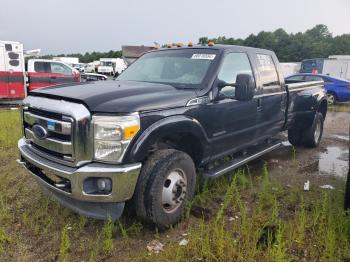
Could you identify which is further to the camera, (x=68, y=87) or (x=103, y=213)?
(x=68, y=87)

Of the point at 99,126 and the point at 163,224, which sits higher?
the point at 99,126

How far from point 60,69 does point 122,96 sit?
1170cm

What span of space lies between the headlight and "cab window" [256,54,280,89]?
8.66ft

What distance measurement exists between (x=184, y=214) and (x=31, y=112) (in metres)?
1.93

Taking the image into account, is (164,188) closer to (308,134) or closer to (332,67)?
(308,134)

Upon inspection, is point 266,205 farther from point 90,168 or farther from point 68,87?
point 68,87

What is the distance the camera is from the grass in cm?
275

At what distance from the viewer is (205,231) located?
2.97m

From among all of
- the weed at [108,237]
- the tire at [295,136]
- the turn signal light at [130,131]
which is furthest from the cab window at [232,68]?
the tire at [295,136]

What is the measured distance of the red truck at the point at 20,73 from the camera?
12133mm

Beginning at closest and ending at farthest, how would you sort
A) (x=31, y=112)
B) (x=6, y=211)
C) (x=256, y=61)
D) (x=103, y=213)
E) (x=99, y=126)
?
(x=99, y=126) → (x=103, y=213) → (x=31, y=112) → (x=6, y=211) → (x=256, y=61)

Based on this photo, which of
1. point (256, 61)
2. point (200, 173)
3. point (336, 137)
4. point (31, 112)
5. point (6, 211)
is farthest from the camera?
point (336, 137)

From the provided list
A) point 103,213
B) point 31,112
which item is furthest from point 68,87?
point 103,213

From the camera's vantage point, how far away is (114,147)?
2.72m
